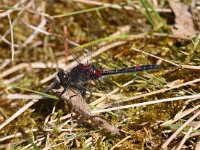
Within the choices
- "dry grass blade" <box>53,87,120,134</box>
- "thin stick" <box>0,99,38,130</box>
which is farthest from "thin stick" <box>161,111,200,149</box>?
"thin stick" <box>0,99,38,130</box>

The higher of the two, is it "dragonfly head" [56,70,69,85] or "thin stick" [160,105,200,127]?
"dragonfly head" [56,70,69,85]

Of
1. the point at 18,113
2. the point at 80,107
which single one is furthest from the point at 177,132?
the point at 18,113

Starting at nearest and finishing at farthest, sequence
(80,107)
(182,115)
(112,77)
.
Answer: (182,115), (80,107), (112,77)

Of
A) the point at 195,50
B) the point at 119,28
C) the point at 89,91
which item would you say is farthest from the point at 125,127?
the point at 119,28

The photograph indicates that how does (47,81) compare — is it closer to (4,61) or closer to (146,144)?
(4,61)

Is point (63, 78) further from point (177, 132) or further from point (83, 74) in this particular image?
point (177, 132)

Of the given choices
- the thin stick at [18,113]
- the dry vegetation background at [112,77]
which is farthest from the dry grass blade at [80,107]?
the thin stick at [18,113]

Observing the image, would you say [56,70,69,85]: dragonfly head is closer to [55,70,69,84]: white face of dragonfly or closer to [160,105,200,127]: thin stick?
[55,70,69,84]: white face of dragonfly

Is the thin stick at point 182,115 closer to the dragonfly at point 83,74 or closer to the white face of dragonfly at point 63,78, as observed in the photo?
the dragonfly at point 83,74
